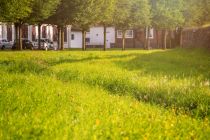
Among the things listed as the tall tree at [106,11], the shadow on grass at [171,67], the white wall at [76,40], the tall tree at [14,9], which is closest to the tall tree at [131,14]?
the tall tree at [106,11]

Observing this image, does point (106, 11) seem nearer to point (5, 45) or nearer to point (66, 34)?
point (5, 45)

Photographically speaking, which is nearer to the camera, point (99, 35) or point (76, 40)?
point (76, 40)

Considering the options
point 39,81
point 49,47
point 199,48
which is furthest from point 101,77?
point 49,47

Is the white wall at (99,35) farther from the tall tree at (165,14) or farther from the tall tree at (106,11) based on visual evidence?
the tall tree at (106,11)

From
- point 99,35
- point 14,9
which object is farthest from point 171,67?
point 99,35

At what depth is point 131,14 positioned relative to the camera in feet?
203

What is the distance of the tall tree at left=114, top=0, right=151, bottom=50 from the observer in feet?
193

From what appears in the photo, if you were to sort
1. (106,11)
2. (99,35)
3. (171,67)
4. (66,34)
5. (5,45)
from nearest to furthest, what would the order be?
A: 1. (171,67)
2. (106,11)
3. (5,45)
4. (66,34)
5. (99,35)

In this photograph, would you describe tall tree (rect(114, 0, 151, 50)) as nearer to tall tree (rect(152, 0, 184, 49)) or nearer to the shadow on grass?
tall tree (rect(152, 0, 184, 49))

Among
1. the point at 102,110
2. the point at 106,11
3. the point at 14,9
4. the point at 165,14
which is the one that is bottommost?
the point at 102,110

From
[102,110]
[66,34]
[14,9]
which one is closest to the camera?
[102,110]

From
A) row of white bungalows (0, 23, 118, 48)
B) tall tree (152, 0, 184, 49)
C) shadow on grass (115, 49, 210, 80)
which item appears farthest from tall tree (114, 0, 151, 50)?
shadow on grass (115, 49, 210, 80)

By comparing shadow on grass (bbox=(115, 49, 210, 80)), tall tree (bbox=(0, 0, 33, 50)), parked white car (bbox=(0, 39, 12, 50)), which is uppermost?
tall tree (bbox=(0, 0, 33, 50))

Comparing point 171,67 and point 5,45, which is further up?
point 5,45
